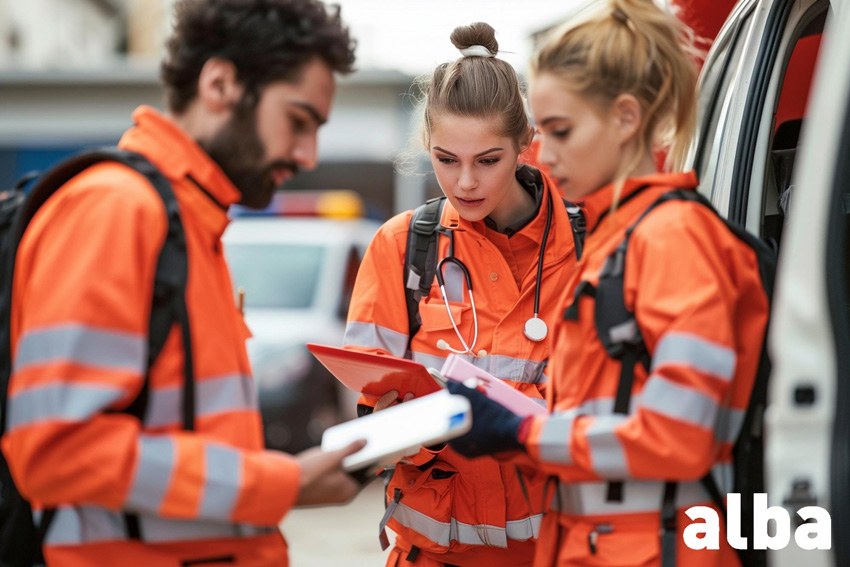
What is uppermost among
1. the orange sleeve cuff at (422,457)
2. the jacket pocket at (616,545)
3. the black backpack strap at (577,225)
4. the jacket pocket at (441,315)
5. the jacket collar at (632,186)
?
the jacket collar at (632,186)

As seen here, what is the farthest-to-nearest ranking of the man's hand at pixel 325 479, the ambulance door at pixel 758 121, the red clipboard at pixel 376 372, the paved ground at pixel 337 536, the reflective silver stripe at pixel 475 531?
the paved ground at pixel 337 536 < the ambulance door at pixel 758 121 < the reflective silver stripe at pixel 475 531 < the red clipboard at pixel 376 372 < the man's hand at pixel 325 479

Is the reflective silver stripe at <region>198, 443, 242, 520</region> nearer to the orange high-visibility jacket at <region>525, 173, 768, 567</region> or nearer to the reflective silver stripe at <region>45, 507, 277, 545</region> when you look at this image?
the reflective silver stripe at <region>45, 507, 277, 545</region>

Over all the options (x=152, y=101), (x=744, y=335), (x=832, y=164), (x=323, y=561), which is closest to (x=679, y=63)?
(x=832, y=164)

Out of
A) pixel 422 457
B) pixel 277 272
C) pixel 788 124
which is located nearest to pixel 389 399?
pixel 422 457

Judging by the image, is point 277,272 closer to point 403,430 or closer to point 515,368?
point 515,368

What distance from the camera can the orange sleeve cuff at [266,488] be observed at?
178cm

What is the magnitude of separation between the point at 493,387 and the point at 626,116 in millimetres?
643

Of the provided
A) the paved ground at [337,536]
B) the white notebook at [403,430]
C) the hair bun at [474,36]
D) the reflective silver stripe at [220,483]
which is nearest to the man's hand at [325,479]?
the white notebook at [403,430]

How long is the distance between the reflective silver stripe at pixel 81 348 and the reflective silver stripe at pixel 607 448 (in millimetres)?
821

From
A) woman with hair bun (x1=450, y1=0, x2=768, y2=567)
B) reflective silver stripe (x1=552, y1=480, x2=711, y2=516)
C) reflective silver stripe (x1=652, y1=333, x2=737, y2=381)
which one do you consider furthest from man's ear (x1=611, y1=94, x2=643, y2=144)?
reflective silver stripe (x1=552, y1=480, x2=711, y2=516)

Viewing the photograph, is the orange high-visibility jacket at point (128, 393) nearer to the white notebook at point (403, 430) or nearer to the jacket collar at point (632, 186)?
the white notebook at point (403, 430)

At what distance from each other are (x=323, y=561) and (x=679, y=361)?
5098 mm

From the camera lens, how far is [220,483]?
1753 mm

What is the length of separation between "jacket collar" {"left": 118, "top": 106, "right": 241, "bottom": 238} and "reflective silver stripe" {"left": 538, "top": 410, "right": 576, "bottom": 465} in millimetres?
734
